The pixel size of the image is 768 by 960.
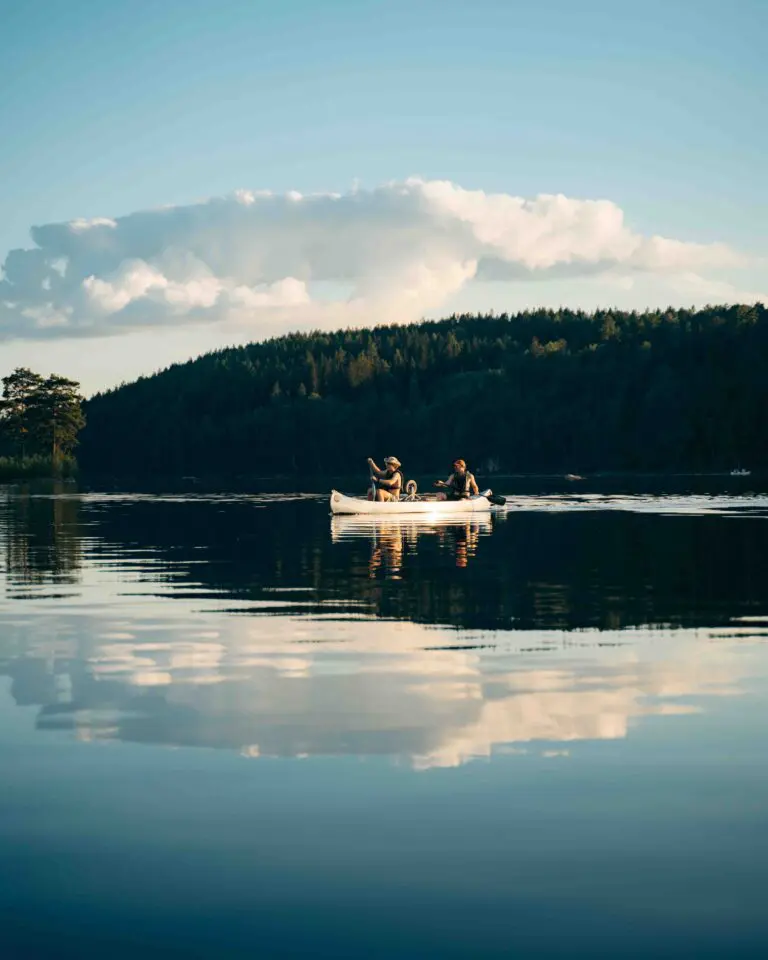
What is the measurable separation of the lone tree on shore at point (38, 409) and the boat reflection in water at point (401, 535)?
120200 mm

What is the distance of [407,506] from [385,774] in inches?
1886

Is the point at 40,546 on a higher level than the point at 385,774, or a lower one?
higher

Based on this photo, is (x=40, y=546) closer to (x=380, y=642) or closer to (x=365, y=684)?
(x=380, y=642)

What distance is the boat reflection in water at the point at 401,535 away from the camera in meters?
33.5

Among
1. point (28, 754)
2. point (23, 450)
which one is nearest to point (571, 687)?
point (28, 754)

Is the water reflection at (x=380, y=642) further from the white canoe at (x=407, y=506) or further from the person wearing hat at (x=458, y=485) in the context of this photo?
the person wearing hat at (x=458, y=485)

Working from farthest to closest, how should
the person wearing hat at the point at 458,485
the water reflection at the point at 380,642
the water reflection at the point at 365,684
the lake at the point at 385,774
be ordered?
1. the person wearing hat at the point at 458,485
2. the water reflection at the point at 380,642
3. the water reflection at the point at 365,684
4. the lake at the point at 385,774

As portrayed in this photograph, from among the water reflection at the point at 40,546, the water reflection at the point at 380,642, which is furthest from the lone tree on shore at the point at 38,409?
the water reflection at the point at 380,642

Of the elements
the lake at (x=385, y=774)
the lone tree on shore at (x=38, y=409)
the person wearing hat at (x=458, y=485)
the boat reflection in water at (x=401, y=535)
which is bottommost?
the lake at (x=385, y=774)

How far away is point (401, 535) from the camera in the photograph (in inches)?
1853

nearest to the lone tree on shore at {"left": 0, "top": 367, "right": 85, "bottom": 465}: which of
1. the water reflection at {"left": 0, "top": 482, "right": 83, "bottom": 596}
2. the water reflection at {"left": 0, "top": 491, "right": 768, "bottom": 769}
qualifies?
the water reflection at {"left": 0, "top": 482, "right": 83, "bottom": 596}

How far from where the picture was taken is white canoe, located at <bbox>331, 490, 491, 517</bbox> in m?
58.0

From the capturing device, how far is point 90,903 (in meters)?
7.87

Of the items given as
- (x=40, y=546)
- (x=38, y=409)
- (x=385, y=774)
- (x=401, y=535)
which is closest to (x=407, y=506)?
(x=401, y=535)
